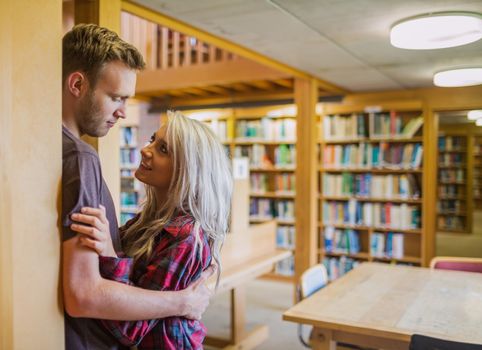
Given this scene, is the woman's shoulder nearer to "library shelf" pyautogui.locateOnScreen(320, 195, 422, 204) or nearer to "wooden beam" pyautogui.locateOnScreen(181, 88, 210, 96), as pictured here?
"library shelf" pyautogui.locateOnScreen(320, 195, 422, 204)

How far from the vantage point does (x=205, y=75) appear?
5.70 metres

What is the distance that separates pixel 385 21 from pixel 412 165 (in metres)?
2.96

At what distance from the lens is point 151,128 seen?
6910 mm

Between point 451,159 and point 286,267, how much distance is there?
6419 mm

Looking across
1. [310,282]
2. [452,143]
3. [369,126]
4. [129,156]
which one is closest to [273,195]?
[369,126]

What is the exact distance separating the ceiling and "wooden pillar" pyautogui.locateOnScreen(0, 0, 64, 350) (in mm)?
1749

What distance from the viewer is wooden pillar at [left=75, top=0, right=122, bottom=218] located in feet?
7.59

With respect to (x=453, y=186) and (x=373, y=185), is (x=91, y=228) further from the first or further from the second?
(x=453, y=186)

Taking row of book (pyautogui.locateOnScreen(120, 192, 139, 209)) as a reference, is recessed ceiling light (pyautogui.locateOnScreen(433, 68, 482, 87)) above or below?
above

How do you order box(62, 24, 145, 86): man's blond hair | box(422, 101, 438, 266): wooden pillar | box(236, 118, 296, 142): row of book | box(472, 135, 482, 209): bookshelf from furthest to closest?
box(472, 135, 482, 209): bookshelf, box(236, 118, 296, 142): row of book, box(422, 101, 438, 266): wooden pillar, box(62, 24, 145, 86): man's blond hair

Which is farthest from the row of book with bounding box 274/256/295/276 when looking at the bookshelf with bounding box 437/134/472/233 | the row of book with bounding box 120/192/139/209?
the bookshelf with bounding box 437/134/472/233

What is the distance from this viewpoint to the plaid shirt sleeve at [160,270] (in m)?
1.18

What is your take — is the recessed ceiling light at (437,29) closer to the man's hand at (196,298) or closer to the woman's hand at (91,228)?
the man's hand at (196,298)

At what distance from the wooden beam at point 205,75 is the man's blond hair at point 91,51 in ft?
13.1
